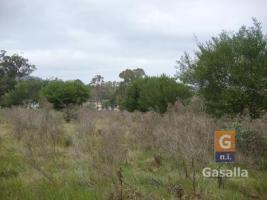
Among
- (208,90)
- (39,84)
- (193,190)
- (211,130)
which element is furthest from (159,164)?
(39,84)

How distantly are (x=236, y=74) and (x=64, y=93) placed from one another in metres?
18.3

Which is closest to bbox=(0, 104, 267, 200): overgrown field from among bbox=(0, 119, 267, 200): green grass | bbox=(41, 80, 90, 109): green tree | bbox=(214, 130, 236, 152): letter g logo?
bbox=(0, 119, 267, 200): green grass

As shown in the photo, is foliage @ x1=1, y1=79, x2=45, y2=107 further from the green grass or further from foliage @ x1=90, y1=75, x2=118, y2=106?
the green grass

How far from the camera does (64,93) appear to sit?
27.5 metres

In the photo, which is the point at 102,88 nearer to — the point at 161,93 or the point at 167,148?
the point at 161,93

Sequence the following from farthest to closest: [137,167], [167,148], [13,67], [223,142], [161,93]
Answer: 1. [13,67]
2. [161,93]
3. [137,167]
4. [167,148]
5. [223,142]

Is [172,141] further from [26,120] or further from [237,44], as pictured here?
[26,120]

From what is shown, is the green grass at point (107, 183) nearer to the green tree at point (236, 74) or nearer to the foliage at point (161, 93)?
the green tree at point (236, 74)

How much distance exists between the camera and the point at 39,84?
39.3 metres

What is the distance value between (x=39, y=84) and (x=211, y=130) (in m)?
32.9

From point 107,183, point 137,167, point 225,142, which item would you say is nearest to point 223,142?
point 225,142

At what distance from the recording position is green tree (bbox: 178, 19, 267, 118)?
11078 millimetres

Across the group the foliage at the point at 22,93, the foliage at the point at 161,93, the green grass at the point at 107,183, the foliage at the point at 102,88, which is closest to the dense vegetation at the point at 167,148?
the green grass at the point at 107,183

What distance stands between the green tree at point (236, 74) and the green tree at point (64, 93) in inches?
644
